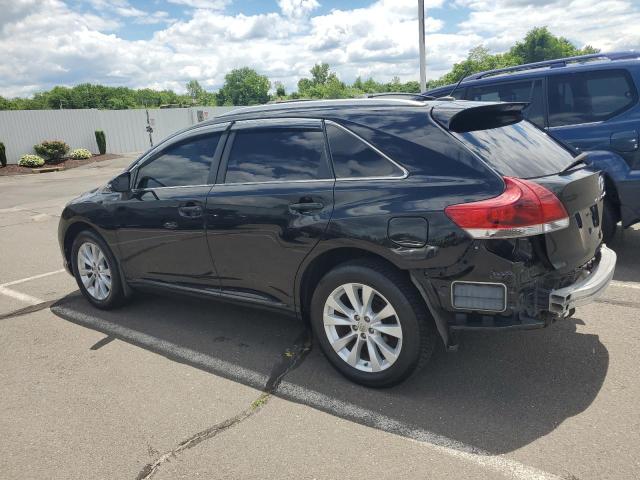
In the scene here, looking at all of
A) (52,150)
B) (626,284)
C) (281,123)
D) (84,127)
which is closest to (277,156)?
(281,123)

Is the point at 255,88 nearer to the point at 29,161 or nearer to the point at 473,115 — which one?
the point at 29,161

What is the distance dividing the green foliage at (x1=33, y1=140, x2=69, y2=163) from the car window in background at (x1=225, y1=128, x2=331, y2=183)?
957 inches

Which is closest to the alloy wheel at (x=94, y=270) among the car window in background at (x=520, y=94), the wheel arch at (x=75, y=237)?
the wheel arch at (x=75, y=237)

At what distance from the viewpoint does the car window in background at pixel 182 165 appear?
4.07m

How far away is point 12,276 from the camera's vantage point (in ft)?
Answer: 20.9

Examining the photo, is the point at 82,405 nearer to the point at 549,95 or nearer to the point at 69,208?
the point at 69,208

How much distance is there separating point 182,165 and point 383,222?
6.38 feet

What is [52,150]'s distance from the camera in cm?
2494

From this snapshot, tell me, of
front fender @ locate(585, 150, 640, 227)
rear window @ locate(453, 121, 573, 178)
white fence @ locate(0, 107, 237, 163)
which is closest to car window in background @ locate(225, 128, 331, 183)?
rear window @ locate(453, 121, 573, 178)

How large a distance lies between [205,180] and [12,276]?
12.4 feet

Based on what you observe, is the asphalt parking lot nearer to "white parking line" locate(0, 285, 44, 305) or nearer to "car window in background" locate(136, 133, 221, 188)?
"white parking line" locate(0, 285, 44, 305)

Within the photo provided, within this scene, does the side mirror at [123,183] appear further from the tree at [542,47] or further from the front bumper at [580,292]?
the tree at [542,47]

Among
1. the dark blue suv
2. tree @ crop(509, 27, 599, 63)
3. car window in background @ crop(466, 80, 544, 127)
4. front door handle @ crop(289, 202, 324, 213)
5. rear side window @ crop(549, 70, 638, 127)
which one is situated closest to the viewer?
front door handle @ crop(289, 202, 324, 213)

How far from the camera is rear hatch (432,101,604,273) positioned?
296 cm
